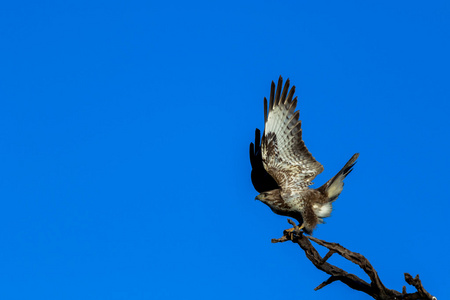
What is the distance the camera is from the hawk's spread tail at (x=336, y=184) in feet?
32.2

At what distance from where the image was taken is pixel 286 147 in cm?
1059

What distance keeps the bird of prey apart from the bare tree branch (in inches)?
74.1

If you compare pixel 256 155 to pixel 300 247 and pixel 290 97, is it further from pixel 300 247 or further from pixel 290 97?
pixel 300 247

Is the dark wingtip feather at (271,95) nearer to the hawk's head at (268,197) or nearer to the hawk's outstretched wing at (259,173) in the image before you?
the hawk's outstretched wing at (259,173)

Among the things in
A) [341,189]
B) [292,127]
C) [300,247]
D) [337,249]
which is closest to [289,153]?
[292,127]

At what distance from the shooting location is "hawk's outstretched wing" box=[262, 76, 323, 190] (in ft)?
34.4

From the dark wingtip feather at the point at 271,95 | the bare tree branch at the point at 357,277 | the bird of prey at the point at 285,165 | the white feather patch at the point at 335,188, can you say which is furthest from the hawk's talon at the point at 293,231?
the dark wingtip feather at the point at 271,95

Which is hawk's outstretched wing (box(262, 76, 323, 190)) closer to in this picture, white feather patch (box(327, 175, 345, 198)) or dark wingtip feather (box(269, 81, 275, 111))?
dark wingtip feather (box(269, 81, 275, 111))

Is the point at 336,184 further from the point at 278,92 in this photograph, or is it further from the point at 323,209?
the point at 278,92

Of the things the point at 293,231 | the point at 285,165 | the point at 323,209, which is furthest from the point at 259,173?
the point at 293,231

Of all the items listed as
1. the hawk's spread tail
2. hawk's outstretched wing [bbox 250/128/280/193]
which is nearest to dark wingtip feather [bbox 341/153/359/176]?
the hawk's spread tail

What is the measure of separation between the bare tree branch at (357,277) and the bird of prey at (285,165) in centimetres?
188

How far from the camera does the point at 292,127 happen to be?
10555 millimetres

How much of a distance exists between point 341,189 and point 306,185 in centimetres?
68
